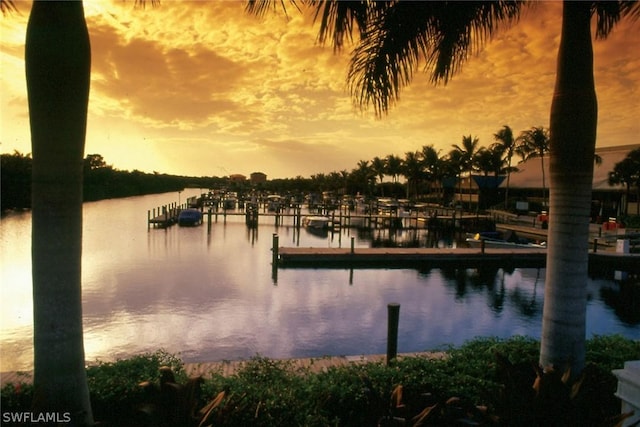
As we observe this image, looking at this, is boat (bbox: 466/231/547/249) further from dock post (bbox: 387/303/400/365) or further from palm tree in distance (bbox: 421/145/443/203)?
palm tree in distance (bbox: 421/145/443/203)

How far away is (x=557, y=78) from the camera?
17.4ft

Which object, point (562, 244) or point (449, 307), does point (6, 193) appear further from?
point (562, 244)

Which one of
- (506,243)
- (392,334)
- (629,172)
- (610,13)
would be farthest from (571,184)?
(629,172)

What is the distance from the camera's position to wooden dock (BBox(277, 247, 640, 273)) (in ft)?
86.1

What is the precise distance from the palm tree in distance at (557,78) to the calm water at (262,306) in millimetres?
8088

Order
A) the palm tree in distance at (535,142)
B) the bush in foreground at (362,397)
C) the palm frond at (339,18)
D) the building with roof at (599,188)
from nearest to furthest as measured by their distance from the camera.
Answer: the bush in foreground at (362,397), the palm frond at (339,18), the building with roof at (599,188), the palm tree in distance at (535,142)

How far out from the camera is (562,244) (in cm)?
529

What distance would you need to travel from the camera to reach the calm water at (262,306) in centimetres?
1316

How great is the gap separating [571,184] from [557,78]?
1323mm

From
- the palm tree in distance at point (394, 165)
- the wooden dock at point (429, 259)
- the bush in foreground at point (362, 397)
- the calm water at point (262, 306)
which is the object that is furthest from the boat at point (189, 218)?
the palm tree in distance at point (394, 165)

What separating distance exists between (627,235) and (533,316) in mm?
19666

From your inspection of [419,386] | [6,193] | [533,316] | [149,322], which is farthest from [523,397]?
[6,193]

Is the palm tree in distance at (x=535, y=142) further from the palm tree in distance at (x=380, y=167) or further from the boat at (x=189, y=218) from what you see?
the palm tree in distance at (x=380, y=167)

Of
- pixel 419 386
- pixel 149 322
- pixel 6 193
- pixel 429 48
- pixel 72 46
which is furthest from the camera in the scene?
pixel 6 193
